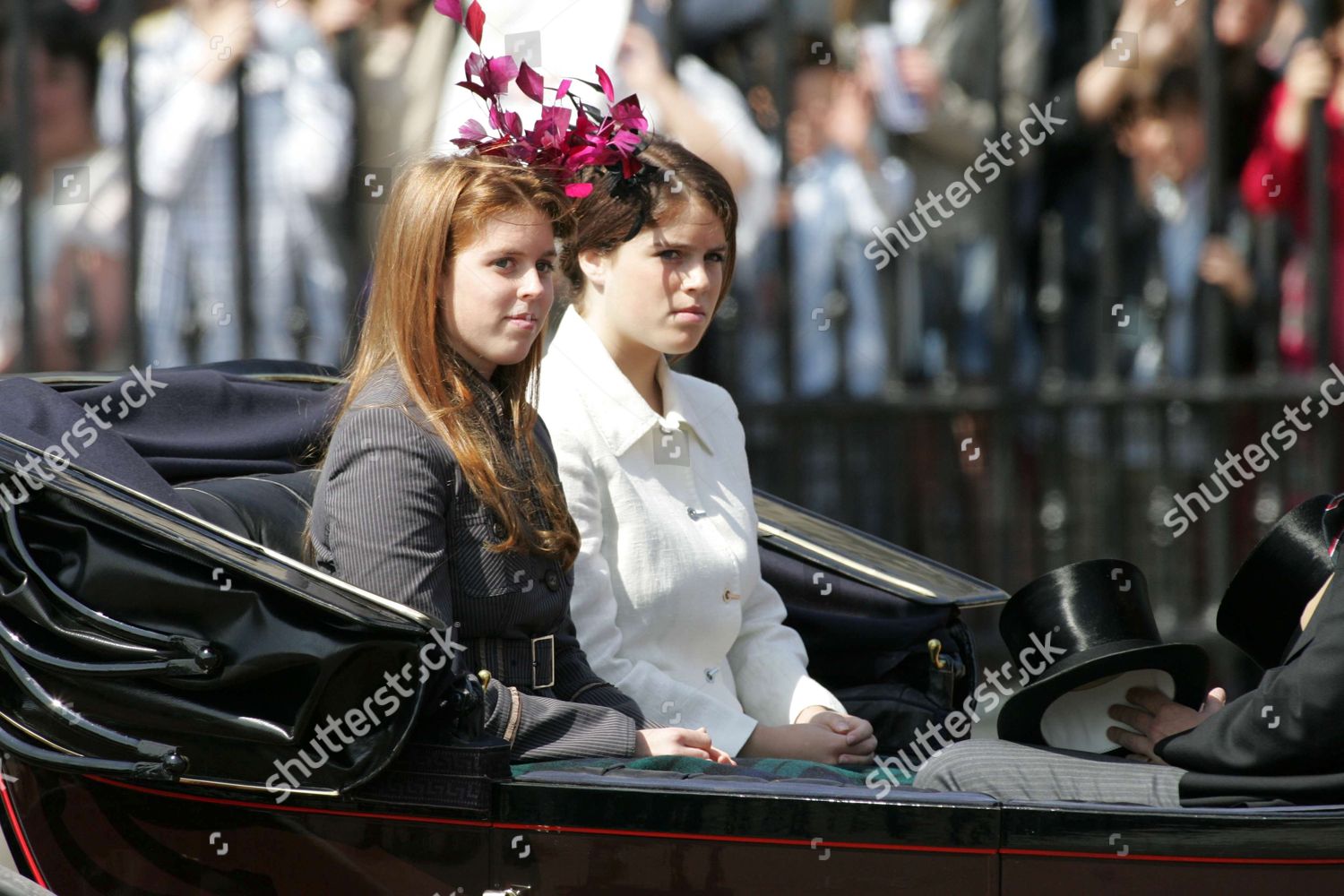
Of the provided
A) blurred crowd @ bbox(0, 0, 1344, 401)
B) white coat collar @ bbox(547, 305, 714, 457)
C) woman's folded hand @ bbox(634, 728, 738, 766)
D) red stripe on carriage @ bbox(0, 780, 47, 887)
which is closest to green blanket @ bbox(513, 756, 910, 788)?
woman's folded hand @ bbox(634, 728, 738, 766)

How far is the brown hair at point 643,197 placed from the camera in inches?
117

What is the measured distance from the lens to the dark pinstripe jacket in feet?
7.92

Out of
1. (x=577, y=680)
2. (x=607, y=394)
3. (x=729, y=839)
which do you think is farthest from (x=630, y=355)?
(x=729, y=839)

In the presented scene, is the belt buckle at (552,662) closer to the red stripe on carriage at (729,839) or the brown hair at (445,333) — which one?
the brown hair at (445,333)

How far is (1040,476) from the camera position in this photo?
5.85 metres

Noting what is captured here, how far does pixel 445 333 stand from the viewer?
2.61 m

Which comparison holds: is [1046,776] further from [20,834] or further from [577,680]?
[20,834]

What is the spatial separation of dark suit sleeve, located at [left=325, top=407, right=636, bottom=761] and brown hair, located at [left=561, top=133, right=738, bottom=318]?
59 centimetres

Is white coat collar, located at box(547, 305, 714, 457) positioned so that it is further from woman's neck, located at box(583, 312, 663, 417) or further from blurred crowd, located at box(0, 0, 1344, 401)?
blurred crowd, located at box(0, 0, 1344, 401)

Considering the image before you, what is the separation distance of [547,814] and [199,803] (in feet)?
1.62

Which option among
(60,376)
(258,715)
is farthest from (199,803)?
(60,376)

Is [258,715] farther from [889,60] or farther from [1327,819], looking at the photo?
[889,60]

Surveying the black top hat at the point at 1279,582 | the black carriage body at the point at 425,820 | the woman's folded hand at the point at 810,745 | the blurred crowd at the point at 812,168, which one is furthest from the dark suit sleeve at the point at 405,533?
the blurred crowd at the point at 812,168

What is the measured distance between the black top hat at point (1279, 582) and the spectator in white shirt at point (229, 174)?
132 inches
